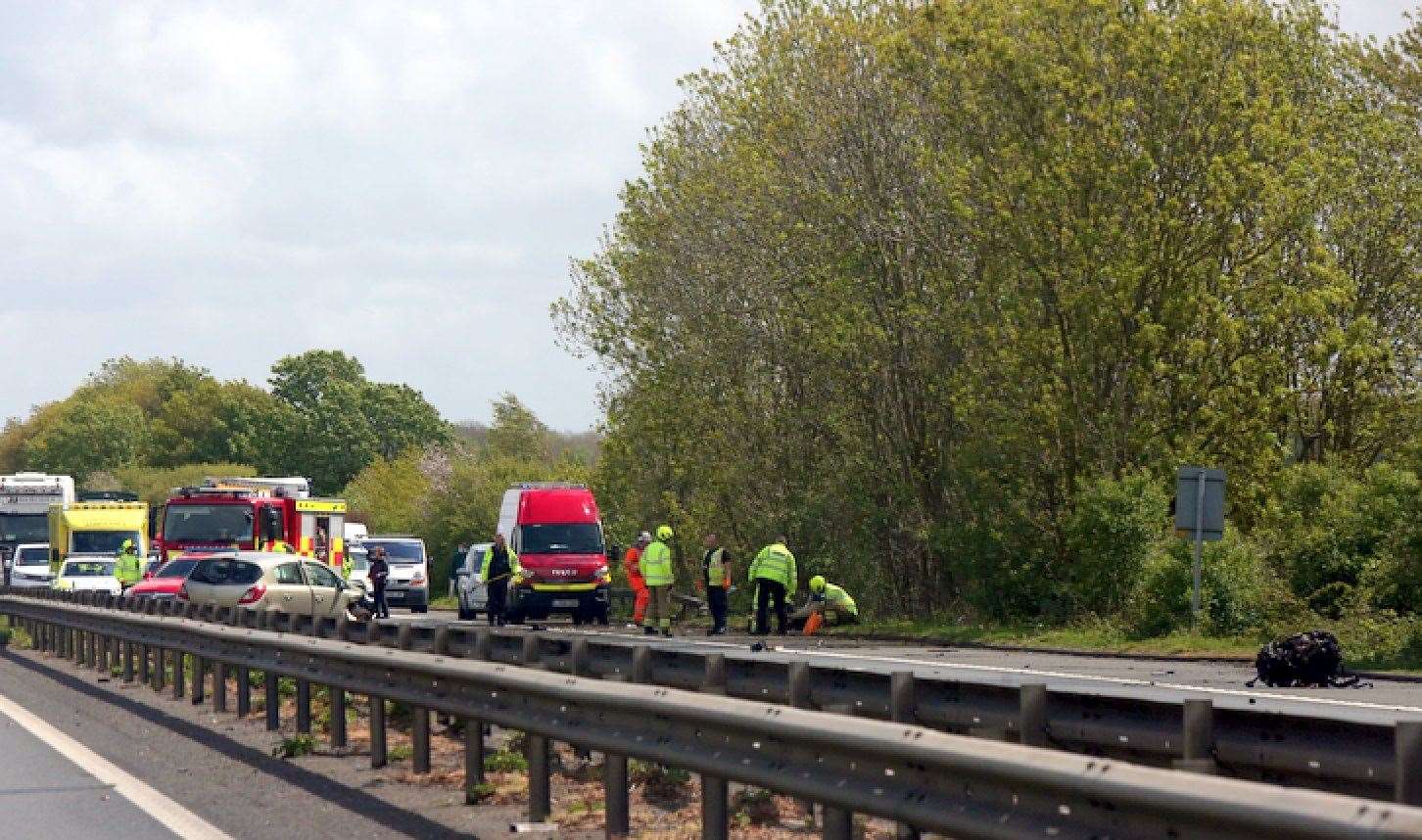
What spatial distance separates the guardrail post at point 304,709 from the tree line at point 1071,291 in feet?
52.9

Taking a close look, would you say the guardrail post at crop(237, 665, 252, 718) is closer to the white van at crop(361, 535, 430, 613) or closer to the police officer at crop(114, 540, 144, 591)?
the police officer at crop(114, 540, 144, 591)

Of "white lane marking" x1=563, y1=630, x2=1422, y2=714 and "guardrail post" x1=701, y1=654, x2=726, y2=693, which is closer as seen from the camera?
"guardrail post" x1=701, y1=654, x2=726, y2=693

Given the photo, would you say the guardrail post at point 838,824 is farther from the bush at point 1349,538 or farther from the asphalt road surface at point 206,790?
the bush at point 1349,538

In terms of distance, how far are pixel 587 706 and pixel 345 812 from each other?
2233 millimetres

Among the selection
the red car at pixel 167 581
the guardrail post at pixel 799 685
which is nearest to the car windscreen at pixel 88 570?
the red car at pixel 167 581

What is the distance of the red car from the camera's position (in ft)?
111

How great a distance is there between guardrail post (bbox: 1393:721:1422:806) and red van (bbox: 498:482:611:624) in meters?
35.4

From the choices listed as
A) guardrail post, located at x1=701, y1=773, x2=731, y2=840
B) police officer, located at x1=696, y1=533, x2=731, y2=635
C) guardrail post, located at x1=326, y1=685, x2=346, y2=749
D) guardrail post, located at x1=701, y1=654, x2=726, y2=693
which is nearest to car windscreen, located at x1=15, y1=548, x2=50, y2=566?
police officer, located at x1=696, y1=533, x2=731, y2=635

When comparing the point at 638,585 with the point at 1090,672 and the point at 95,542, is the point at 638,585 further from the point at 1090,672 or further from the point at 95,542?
the point at 95,542

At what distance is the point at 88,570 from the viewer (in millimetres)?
49250

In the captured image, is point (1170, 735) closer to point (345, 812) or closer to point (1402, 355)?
point (345, 812)

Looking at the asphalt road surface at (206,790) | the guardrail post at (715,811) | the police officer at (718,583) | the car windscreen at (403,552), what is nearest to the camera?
the guardrail post at (715,811)

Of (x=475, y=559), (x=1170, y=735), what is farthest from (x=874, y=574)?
(x=1170, y=735)

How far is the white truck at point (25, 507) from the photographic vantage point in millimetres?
60000
